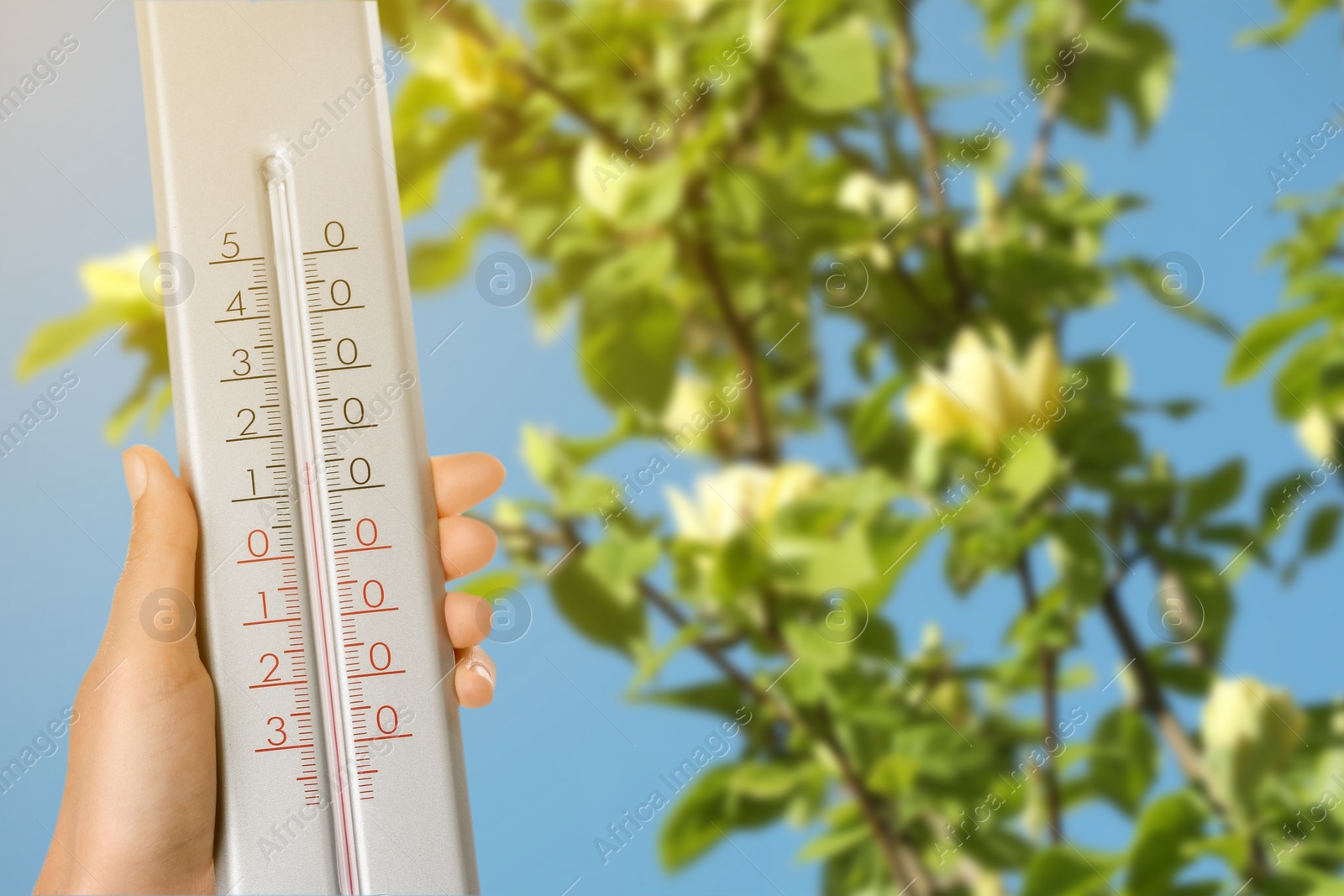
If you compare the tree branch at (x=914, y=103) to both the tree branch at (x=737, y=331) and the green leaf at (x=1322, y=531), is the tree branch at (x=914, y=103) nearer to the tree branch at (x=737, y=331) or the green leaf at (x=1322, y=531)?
the tree branch at (x=737, y=331)

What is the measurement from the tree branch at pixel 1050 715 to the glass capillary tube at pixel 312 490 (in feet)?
0.86

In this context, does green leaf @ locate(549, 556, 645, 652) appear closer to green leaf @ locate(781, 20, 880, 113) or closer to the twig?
the twig

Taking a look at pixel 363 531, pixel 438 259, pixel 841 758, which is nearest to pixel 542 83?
pixel 438 259

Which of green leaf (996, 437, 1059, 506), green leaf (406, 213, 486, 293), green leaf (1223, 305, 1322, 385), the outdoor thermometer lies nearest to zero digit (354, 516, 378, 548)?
the outdoor thermometer

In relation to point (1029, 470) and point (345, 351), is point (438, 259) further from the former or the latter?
point (1029, 470)

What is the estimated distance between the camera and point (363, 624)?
394 mm

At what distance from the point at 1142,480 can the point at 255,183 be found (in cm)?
35

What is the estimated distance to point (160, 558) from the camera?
392 mm

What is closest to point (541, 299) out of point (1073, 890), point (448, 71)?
point (448, 71)

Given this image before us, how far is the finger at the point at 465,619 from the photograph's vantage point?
422 millimetres

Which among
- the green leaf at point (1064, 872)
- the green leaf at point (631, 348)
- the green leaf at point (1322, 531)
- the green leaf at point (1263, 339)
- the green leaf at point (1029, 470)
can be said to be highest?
the green leaf at point (631, 348)

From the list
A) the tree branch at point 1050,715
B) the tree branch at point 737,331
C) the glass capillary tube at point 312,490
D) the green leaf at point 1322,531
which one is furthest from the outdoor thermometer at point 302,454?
the green leaf at point 1322,531

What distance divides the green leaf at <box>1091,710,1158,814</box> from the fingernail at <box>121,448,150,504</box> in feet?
1.26

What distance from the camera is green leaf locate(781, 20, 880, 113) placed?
41cm
